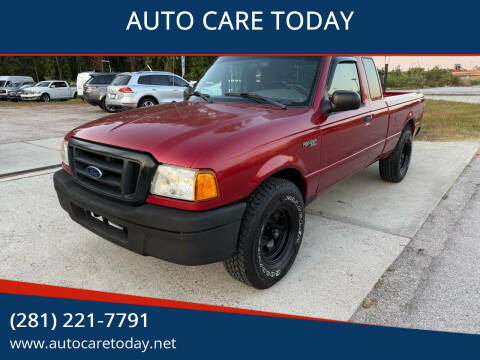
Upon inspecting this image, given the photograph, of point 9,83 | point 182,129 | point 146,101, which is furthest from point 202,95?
point 9,83

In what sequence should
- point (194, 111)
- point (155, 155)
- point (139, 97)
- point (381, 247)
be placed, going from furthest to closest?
point (139, 97)
point (381, 247)
point (194, 111)
point (155, 155)

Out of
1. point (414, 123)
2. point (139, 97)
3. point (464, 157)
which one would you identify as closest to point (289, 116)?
point (414, 123)

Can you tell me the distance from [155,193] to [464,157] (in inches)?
254

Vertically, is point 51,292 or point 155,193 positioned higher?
point 155,193

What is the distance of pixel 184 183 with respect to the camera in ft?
7.09

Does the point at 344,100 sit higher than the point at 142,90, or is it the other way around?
the point at 344,100

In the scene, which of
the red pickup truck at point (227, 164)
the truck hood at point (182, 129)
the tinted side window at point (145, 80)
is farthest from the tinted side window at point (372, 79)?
the tinted side window at point (145, 80)

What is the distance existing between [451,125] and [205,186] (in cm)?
1050

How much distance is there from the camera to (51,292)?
2.67 meters

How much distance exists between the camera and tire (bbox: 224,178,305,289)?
240 cm

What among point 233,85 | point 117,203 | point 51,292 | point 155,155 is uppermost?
point 233,85

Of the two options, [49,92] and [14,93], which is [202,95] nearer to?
[49,92]

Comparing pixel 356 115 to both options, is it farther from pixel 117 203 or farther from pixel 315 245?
pixel 117 203

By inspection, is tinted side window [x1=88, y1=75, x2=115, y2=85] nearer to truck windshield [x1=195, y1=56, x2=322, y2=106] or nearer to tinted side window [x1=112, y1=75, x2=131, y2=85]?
tinted side window [x1=112, y1=75, x2=131, y2=85]
